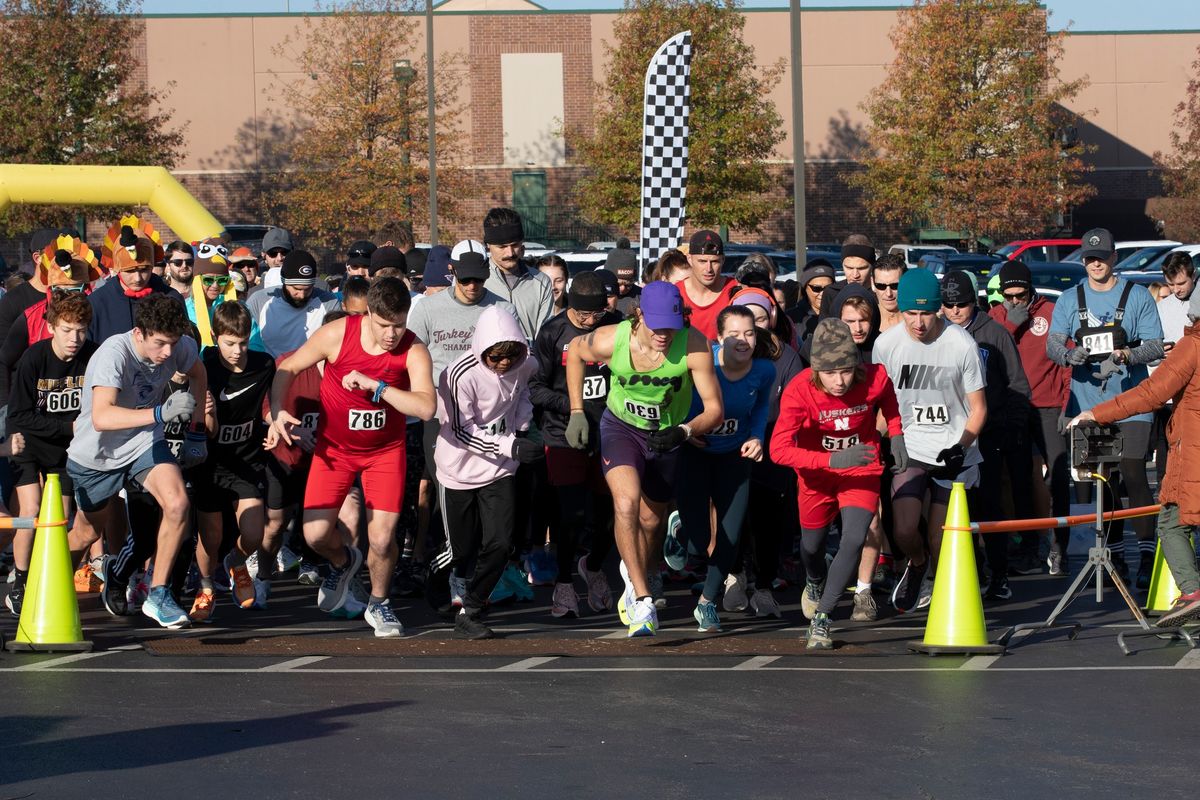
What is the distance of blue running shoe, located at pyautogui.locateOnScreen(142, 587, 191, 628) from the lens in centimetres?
966

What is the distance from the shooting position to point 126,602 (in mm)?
10188

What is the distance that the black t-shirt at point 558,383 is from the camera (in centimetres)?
1011

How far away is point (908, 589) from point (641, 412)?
6.90 ft

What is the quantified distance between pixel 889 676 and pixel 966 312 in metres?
3.49

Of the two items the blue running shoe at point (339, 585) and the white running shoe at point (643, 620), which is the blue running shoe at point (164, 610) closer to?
the blue running shoe at point (339, 585)

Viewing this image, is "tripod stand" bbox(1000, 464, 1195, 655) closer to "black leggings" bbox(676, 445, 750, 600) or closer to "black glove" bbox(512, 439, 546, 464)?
"black leggings" bbox(676, 445, 750, 600)

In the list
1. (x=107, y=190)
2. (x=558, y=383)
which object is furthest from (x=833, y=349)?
(x=107, y=190)

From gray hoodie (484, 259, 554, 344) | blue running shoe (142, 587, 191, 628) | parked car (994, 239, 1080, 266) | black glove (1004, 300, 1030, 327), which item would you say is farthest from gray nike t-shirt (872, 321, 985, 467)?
parked car (994, 239, 1080, 266)

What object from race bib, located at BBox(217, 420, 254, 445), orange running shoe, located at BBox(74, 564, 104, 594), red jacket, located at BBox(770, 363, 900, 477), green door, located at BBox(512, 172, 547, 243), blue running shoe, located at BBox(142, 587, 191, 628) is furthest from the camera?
green door, located at BBox(512, 172, 547, 243)

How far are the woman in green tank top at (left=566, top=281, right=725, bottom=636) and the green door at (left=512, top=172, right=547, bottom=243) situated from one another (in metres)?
44.3

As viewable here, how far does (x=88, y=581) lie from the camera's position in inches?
444

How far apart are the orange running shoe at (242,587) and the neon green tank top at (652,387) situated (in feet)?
8.72

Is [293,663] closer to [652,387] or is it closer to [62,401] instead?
[652,387]

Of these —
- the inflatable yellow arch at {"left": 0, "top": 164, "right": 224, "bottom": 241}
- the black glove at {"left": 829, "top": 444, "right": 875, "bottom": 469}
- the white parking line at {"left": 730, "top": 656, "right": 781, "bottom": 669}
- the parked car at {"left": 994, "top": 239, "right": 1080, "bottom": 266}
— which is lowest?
the white parking line at {"left": 730, "top": 656, "right": 781, "bottom": 669}
